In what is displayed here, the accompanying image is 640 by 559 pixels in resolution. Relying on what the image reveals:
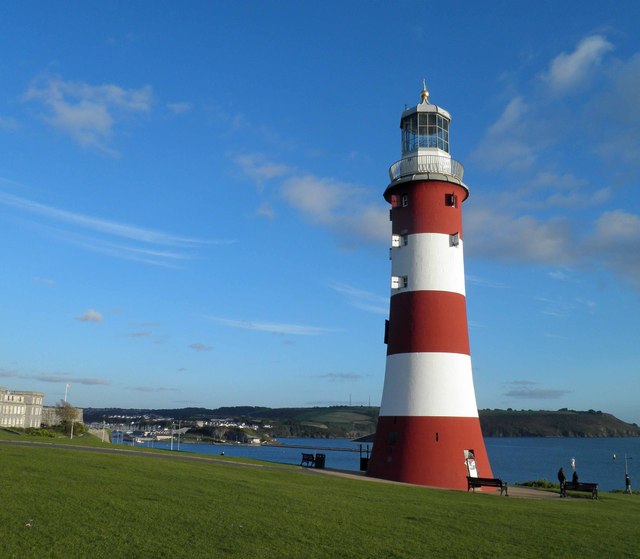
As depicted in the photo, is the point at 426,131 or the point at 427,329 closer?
the point at 427,329

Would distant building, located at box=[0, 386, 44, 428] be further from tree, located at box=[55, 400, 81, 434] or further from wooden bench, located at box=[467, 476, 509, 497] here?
wooden bench, located at box=[467, 476, 509, 497]

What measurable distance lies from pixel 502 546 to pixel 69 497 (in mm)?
9308

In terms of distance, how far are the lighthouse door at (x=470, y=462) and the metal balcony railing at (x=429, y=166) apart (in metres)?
13.1

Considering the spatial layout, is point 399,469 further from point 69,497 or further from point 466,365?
point 69,497

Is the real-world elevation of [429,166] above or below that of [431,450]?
above

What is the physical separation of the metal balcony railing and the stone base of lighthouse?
11.9 meters

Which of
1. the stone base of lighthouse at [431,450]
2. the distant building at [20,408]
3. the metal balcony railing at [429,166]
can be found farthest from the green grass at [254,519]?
the distant building at [20,408]

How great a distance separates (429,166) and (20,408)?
321 ft

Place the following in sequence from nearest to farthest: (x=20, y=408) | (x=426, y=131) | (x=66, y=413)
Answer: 1. (x=426, y=131)
2. (x=66, y=413)
3. (x=20, y=408)

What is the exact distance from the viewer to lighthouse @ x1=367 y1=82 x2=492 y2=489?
1038 inches

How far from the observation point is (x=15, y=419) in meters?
101

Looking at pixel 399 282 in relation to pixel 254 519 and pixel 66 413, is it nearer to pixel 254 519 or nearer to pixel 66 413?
pixel 254 519

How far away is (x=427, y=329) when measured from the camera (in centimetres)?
2731

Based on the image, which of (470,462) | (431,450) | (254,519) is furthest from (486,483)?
(254,519)
